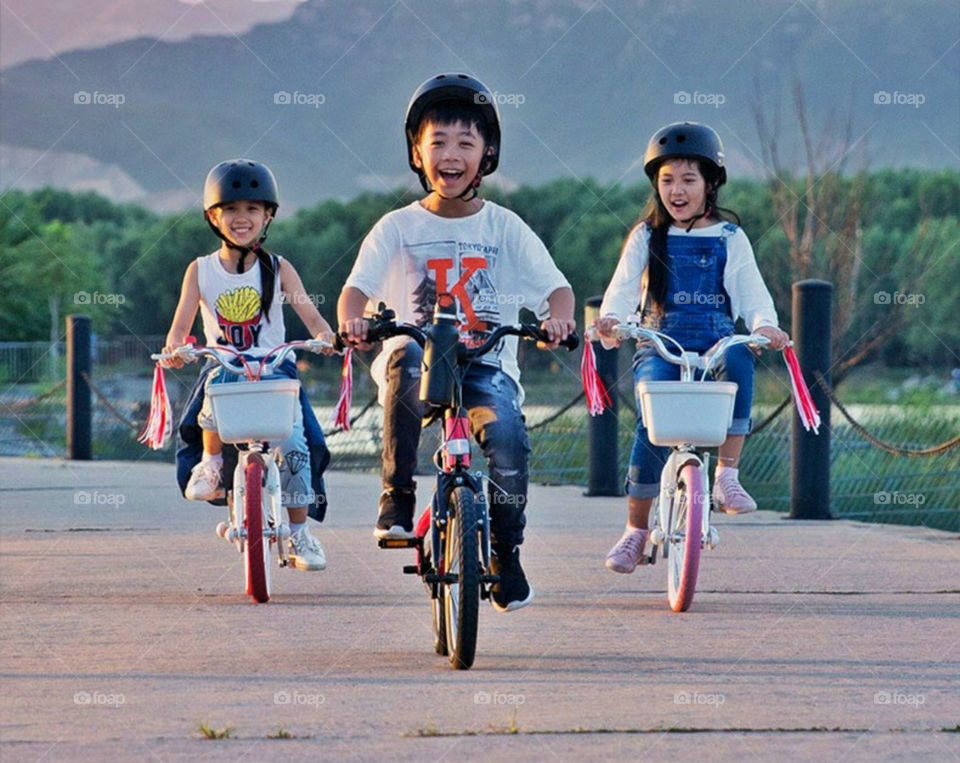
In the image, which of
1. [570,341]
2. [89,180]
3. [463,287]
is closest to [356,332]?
[463,287]

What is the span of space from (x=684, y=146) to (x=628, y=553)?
5.06ft

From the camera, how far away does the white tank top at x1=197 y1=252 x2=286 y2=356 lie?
7.52 m

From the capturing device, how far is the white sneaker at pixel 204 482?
7.34 m

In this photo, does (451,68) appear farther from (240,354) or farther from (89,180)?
(240,354)

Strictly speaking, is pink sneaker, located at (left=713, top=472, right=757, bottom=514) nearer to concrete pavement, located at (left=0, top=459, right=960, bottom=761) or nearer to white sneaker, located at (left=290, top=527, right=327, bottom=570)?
concrete pavement, located at (left=0, top=459, right=960, bottom=761)

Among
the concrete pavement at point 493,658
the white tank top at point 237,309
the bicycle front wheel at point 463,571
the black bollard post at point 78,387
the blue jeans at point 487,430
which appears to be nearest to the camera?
the concrete pavement at point 493,658

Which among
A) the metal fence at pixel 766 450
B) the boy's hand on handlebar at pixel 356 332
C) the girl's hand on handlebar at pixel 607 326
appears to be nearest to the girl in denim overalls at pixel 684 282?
the girl's hand on handlebar at pixel 607 326

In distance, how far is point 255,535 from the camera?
272 inches

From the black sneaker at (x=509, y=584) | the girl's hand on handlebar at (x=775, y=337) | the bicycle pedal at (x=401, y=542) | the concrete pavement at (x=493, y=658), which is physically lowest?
the concrete pavement at (x=493, y=658)

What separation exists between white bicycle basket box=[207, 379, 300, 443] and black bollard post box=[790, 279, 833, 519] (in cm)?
510

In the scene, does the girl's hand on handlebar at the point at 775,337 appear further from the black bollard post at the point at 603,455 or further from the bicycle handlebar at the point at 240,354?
the black bollard post at the point at 603,455

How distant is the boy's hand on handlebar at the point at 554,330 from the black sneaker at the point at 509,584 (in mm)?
691

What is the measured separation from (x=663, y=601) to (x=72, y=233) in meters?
47.0

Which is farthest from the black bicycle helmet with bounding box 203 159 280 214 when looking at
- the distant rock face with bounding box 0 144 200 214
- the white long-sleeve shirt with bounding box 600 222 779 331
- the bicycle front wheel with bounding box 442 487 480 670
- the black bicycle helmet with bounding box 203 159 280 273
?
the distant rock face with bounding box 0 144 200 214
